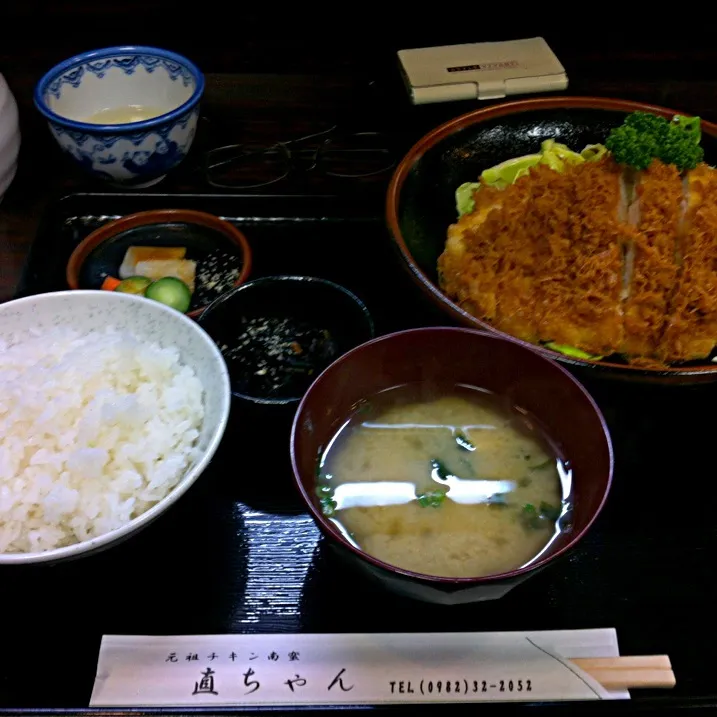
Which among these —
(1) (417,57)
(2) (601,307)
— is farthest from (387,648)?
(1) (417,57)

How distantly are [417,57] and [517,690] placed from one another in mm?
2650

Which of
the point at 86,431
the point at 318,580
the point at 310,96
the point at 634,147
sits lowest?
the point at 318,580

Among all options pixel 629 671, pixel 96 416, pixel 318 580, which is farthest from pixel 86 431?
pixel 629 671

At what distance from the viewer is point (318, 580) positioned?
140 centimetres

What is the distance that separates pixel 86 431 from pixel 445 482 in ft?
2.74

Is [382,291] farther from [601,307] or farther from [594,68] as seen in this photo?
[594,68]

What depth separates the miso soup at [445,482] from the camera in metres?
1.30

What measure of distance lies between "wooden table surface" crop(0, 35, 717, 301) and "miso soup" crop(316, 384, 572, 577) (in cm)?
124

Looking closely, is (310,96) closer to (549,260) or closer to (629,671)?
(549,260)

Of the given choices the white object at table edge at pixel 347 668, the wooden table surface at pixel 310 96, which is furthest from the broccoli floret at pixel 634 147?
the white object at table edge at pixel 347 668

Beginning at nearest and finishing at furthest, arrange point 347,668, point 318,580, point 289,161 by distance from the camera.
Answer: point 347,668
point 318,580
point 289,161

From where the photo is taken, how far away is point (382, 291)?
2004 millimetres

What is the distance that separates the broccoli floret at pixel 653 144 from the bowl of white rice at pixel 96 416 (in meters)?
1.31

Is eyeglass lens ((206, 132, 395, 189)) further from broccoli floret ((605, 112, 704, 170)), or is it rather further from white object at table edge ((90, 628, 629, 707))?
white object at table edge ((90, 628, 629, 707))
